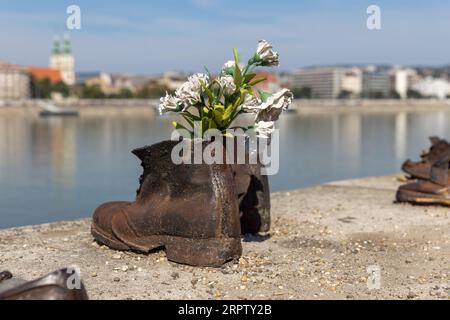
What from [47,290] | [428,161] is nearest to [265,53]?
[47,290]

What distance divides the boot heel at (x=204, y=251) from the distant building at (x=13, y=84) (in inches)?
6043

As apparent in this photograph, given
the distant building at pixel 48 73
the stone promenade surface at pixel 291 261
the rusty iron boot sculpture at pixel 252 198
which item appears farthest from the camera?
the distant building at pixel 48 73

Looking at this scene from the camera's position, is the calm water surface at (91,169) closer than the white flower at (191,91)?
No

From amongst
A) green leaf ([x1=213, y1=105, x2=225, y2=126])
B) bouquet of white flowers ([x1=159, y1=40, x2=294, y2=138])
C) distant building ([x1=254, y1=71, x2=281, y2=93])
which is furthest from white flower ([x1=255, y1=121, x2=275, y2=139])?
distant building ([x1=254, y1=71, x2=281, y2=93])

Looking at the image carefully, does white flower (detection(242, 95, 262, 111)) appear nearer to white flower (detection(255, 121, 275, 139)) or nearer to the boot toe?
white flower (detection(255, 121, 275, 139))

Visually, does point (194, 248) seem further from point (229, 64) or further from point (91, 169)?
point (91, 169)

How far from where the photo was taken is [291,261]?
8.70 m

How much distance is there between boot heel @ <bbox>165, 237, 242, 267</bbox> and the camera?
8.14m

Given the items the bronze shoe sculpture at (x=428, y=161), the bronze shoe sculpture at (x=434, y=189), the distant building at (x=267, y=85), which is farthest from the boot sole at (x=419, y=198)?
the distant building at (x=267, y=85)

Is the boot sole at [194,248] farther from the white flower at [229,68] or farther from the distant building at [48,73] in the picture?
the distant building at [48,73]

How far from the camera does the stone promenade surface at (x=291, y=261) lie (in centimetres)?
732

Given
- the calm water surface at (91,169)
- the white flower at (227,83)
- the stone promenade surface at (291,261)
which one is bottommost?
the calm water surface at (91,169)

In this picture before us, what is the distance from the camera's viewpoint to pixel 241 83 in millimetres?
8789

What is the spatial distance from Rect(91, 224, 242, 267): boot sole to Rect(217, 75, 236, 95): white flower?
190 centimetres
